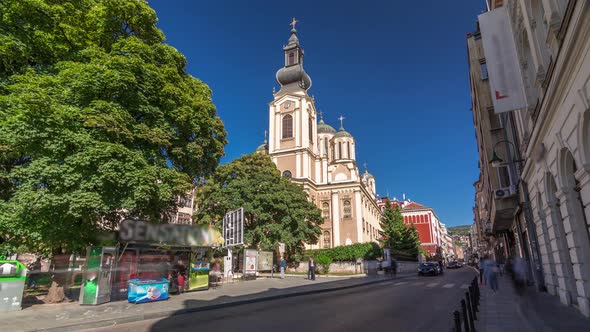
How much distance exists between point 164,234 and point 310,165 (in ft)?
119

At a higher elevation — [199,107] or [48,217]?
[199,107]

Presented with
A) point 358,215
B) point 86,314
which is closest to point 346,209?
point 358,215

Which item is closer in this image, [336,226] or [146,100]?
[146,100]

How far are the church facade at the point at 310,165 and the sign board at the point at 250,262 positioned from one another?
2192 centimetres

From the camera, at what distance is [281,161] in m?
50.4

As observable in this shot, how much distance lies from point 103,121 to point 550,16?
1328 centimetres

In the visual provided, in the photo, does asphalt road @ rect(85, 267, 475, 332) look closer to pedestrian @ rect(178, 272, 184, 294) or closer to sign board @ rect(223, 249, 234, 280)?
pedestrian @ rect(178, 272, 184, 294)

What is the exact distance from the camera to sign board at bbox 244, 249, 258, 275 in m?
24.7

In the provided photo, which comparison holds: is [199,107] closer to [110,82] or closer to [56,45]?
[110,82]

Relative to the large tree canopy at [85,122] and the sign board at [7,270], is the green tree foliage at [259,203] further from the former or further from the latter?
the sign board at [7,270]

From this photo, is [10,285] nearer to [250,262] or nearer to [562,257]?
[250,262]

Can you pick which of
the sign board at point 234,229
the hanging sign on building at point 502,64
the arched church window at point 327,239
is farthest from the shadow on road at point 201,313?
the arched church window at point 327,239

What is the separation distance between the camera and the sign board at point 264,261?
27.1 m

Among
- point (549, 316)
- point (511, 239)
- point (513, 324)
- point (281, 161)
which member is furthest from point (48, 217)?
point (281, 161)
